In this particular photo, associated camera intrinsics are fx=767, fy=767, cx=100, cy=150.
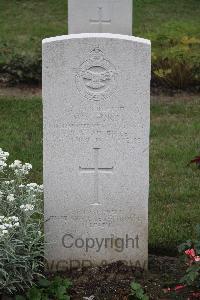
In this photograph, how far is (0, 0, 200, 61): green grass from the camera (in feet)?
42.7

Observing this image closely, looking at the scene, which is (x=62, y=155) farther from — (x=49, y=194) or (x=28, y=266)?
(x=28, y=266)

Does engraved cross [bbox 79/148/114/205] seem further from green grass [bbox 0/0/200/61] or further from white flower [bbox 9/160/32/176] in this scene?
green grass [bbox 0/0/200/61]

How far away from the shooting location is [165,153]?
7.64m

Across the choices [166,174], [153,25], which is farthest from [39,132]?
[153,25]

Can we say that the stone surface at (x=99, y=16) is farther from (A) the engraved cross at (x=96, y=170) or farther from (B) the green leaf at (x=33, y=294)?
(B) the green leaf at (x=33, y=294)

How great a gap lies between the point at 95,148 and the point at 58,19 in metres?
11.2

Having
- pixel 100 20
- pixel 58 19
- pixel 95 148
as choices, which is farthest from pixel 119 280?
pixel 58 19

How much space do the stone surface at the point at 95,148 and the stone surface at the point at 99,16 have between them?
5.16 metres

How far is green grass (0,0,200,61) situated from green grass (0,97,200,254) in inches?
113

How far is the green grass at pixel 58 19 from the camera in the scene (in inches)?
512

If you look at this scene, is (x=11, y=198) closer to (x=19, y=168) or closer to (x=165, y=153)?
(x=19, y=168)

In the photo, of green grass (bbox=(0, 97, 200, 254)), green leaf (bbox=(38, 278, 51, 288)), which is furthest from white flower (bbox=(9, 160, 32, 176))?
green grass (bbox=(0, 97, 200, 254))

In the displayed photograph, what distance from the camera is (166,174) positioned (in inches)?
278

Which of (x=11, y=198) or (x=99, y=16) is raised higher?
(x=99, y=16)
